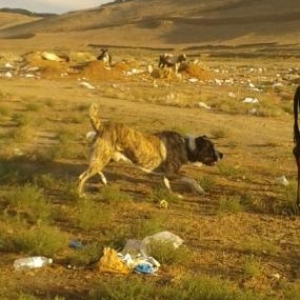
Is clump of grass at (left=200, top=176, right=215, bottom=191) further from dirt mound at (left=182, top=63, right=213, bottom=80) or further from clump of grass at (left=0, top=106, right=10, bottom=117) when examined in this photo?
dirt mound at (left=182, top=63, right=213, bottom=80)

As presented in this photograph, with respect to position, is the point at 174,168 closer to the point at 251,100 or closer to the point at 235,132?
the point at 235,132

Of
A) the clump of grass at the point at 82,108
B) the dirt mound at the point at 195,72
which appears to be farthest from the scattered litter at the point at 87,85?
the clump of grass at the point at 82,108

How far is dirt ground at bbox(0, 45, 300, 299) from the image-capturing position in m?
7.65

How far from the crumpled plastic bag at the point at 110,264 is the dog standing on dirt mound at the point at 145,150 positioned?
2885mm

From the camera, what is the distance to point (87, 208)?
9.62m

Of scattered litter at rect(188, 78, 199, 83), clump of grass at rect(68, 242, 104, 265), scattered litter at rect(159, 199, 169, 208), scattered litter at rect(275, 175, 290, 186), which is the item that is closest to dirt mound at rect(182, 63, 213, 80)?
scattered litter at rect(188, 78, 199, 83)

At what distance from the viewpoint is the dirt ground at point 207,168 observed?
7.65 m

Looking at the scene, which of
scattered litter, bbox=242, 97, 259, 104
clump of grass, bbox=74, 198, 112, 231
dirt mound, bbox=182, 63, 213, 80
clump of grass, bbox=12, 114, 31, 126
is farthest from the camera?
dirt mound, bbox=182, 63, 213, 80

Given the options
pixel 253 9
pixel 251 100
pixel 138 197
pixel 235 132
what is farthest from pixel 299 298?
pixel 253 9

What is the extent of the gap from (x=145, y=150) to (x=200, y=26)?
4164 inches

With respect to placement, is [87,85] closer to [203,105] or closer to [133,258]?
[203,105]

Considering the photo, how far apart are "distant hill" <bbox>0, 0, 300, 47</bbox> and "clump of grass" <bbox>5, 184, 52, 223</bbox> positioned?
78096 mm

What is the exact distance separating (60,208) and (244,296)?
3.70m

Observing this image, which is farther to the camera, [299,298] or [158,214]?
[158,214]
